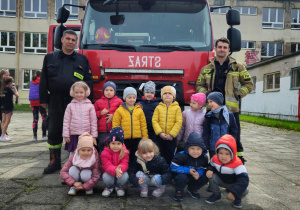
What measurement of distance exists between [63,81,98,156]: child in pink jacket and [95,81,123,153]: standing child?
7.8 inches

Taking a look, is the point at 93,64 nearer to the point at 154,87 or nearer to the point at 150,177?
the point at 154,87

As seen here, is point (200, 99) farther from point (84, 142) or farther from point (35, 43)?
point (35, 43)

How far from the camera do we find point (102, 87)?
4.83 m

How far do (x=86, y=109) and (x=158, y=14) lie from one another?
2.14m

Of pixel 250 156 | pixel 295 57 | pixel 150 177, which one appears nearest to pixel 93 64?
pixel 150 177

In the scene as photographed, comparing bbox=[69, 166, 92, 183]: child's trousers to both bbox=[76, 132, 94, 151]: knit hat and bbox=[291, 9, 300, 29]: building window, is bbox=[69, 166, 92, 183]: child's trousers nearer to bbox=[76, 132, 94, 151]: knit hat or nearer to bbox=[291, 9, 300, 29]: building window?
bbox=[76, 132, 94, 151]: knit hat

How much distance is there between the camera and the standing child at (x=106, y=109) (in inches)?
173

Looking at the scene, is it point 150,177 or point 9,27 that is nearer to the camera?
point 150,177

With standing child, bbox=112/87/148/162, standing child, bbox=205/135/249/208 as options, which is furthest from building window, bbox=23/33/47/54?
standing child, bbox=205/135/249/208

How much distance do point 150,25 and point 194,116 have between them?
1821 millimetres

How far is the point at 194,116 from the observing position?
432cm

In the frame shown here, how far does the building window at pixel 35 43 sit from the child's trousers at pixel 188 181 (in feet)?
90.1

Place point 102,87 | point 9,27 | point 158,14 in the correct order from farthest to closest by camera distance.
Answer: point 9,27 < point 158,14 < point 102,87

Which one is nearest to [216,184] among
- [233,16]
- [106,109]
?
[106,109]
